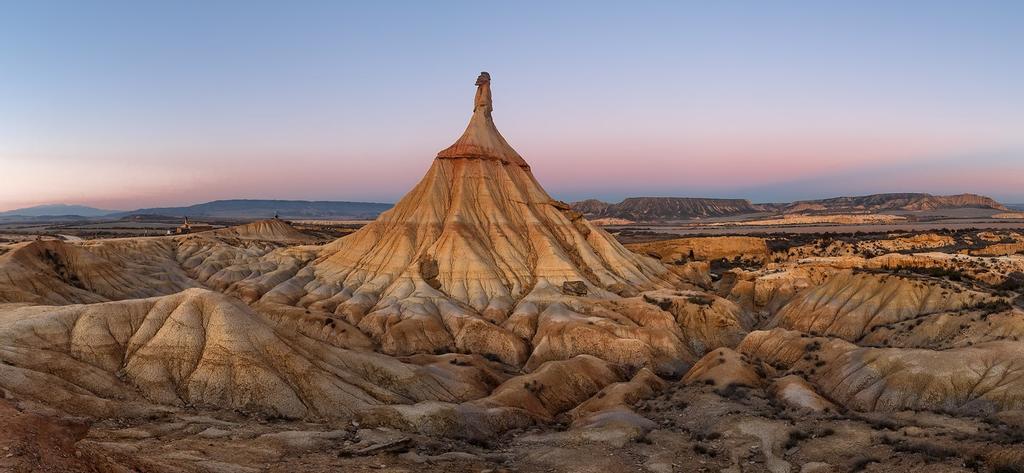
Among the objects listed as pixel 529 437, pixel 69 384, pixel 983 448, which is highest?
pixel 69 384

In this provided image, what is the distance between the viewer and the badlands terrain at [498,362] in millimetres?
21703

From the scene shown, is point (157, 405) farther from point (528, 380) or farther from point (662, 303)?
point (662, 303)

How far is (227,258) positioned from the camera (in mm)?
85625

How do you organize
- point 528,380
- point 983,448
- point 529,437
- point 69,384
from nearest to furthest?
point 983,448, point 69,384, point 529,437, point 528,380

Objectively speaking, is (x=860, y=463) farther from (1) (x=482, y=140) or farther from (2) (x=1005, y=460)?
(1) (x=482, y=140)

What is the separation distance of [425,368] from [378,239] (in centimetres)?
3891

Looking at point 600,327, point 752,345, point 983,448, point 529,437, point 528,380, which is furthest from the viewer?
point 600,327

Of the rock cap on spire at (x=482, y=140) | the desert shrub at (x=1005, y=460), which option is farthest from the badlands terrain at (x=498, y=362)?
the rock cap on spire at (x=482, y=140)

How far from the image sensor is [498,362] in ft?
156

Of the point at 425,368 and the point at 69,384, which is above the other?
the point at 69,384

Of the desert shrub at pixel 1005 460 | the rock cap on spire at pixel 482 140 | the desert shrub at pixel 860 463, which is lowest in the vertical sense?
the desert shrub at pixel 860 463

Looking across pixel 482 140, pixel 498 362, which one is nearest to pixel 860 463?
pixel 498 362

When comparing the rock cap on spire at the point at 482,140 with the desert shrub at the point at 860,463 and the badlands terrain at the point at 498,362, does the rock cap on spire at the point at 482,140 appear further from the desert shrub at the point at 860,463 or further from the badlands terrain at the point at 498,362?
the desert shrub at the point at 860,463

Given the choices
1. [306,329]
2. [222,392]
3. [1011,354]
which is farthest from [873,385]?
[306,329]
